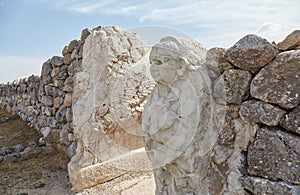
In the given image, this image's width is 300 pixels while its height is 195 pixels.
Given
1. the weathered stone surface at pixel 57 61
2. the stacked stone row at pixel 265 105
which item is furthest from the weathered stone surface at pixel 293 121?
the weathered stone surface at pixel 57 61

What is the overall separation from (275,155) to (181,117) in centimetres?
47

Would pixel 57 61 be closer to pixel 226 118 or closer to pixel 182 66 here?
pixel 182 66

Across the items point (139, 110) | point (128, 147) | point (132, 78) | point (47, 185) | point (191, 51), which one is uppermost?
point (191, 51)

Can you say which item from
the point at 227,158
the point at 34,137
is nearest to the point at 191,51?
the point at 227,158

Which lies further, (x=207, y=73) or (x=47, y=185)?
(x=47, y=185)

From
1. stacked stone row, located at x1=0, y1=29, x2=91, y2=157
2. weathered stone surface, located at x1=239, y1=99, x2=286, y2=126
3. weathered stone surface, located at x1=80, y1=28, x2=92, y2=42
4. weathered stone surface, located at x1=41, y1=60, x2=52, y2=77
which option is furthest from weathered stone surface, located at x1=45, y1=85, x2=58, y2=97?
weathered stone surface, located at x1=239, y1=99, x2=286, y2=126

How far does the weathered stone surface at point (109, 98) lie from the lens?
9.70 ft

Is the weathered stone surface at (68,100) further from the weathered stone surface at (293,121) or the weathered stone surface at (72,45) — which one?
the weathered stone surface at (293,121)

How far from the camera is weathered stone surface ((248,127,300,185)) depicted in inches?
51.9

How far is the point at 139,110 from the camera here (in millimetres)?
2930

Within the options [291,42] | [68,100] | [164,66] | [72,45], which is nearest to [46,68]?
[68,100]

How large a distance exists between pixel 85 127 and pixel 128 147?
1.82 feet

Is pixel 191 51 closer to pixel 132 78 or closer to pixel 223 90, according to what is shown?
pixel 223 90

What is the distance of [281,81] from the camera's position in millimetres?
1354
